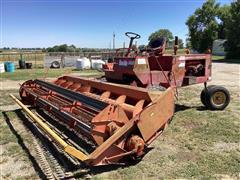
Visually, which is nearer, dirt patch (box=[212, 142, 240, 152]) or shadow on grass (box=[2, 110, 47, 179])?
shadow on grass (box=[2, 110, 47, 179])

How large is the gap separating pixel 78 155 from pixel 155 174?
1.13 m

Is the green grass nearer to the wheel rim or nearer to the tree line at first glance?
the wheel rim

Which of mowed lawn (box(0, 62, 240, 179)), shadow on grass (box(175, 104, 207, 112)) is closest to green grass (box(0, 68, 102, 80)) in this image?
mowed lawn (box(0, 62, 240, 179))

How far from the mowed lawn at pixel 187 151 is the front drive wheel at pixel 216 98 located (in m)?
0.30

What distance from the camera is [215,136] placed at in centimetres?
584

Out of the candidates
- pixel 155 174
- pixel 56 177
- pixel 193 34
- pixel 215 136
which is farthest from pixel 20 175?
pixel 193 34

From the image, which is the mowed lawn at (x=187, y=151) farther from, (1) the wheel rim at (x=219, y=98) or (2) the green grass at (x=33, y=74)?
(2) the green grass at (x=33, y=74)

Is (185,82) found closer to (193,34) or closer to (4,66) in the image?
(4,66)

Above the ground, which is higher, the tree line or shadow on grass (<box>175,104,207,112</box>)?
the tree line

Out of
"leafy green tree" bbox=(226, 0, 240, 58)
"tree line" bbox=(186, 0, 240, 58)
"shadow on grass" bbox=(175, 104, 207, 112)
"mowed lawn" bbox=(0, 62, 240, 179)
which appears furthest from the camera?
"tree line" bbox=(186, 0, 240, 58)

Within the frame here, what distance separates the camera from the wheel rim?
26.5 ft

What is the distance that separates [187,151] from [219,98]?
3.49m

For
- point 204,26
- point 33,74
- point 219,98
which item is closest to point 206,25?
point 204,26

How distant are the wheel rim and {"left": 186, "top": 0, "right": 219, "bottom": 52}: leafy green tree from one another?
5007cm
